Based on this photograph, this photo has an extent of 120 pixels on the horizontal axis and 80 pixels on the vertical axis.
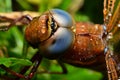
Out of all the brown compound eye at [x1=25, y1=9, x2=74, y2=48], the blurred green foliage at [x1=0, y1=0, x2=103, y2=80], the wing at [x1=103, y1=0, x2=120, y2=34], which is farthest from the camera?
the blurred green foliage at [x1=0, y1=0, x2=103, y2=80]

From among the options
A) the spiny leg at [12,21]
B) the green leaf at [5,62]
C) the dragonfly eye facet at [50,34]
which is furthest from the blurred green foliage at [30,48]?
the dragonfly eye facet at [50,34]

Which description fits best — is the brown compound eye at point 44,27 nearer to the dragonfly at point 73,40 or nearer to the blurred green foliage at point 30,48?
the dragonfly at point 73,40

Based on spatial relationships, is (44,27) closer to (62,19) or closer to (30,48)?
(62,19)

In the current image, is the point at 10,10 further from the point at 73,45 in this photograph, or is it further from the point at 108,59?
the point at 108,59

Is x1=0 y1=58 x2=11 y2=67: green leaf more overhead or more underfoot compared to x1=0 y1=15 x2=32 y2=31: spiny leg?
more underfoot

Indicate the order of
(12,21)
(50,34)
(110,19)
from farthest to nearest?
(12,21)
(110,19)
(50,34)

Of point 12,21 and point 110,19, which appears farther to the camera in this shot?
point 12,21

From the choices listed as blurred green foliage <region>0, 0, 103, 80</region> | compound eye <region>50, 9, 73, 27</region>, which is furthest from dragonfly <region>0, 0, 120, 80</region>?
blurred green foliage <region>0, 0, 103, 80</region>

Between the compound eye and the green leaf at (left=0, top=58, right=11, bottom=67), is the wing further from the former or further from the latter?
the green leaf at (left=0, top=58, right=11, bottom=67)

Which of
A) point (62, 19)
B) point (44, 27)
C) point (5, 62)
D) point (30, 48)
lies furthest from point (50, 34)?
point (30, 48)

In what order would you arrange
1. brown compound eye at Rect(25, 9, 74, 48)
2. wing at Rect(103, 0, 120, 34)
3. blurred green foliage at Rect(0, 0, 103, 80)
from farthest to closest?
blurred green foliage at Rect(0, 0, 103, 80)
wing at Rect(103, 0, 120, 34)
brown compound eye at Rect(25, 9, 74, 48)
